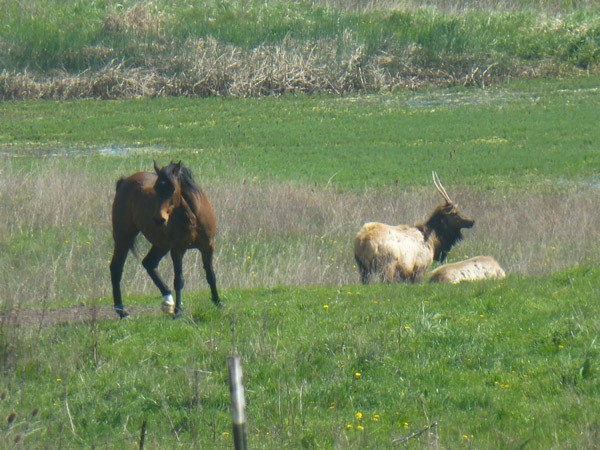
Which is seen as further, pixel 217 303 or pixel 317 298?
pixel 317 298

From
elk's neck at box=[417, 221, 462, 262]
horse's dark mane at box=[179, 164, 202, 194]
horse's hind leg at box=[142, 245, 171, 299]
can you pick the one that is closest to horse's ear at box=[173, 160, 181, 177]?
horse's dark mane at box=[179, 164, 202, 194]

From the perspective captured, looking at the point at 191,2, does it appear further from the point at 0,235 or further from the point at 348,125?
the point at 0,235

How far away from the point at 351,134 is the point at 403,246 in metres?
14.1

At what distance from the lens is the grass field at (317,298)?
7.77m

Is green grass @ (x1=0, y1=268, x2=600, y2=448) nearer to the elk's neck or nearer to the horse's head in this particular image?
the horse's head

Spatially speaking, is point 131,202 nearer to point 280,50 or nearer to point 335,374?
point 335,374

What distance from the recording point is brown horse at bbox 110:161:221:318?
32.9 feet

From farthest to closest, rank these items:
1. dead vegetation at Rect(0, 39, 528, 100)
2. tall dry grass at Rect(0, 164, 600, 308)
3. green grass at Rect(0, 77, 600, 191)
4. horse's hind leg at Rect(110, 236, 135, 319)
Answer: dead vegetation at Rect(0, 39, 528, 100) → green grass at Rect(0, 77, 600, 191) → tall dry grass at Rect(0, 164, 600, 308) → horse's hind leg at Rect(110, 236, 135, 319)

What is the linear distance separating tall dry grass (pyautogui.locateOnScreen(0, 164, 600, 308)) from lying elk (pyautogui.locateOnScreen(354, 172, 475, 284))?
2.18 ft

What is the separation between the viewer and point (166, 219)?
9836 millimetres

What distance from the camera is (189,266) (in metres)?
14.5

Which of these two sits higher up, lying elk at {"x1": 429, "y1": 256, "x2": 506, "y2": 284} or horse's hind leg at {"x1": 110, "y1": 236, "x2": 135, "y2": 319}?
horse's hind leg at {"x1": 110, "y1": 236, "x2": 135, "y2": 319}

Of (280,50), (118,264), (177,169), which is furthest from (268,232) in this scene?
(280,50)

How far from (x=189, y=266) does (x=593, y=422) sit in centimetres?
815
